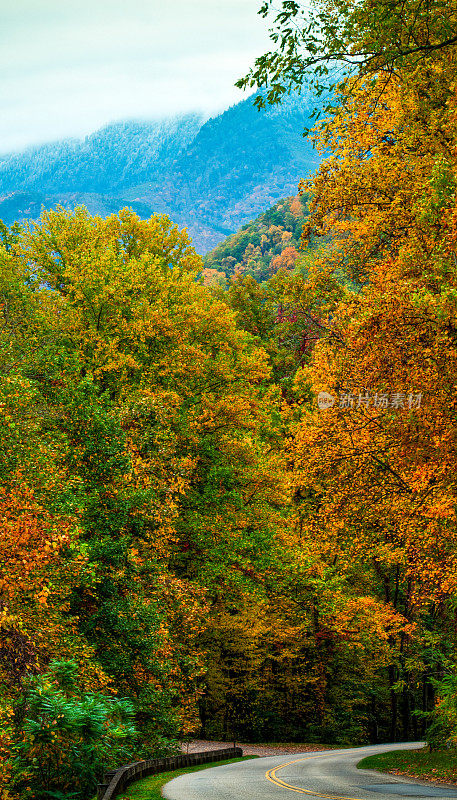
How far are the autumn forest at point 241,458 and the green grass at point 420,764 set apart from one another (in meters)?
0.56

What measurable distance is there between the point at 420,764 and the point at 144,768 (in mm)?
7371

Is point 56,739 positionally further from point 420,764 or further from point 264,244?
point 264,244

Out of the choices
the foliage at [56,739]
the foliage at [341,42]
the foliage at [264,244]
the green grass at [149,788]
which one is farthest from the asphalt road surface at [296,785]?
the foliage at [264,244]

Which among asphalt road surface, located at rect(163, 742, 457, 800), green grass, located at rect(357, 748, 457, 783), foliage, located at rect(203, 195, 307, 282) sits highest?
foliage, located at rect(203, 195, 307, 282)

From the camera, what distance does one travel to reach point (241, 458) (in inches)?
985

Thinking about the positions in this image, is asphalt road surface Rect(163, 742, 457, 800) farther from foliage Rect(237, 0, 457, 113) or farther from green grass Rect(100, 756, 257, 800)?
foliage Rect(237, 0, 457, 113)

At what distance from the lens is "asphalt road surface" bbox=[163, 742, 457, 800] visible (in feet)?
37.0

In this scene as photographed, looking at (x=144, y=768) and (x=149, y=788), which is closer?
(x=149, y=788)

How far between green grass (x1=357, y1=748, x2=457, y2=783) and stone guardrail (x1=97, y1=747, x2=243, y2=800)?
4.71m

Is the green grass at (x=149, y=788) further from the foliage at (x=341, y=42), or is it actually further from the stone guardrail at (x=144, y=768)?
the foliage at (x=341, y=42)

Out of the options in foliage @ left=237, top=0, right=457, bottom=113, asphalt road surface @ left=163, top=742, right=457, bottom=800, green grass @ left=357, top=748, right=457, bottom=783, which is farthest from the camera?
green grass @ left=357, top=748, right=457, bottom=783

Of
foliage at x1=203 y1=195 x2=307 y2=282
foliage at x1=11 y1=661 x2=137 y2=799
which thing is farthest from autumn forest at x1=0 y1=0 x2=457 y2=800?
foliage at x1=203 y1=195 x2=307 y2=282

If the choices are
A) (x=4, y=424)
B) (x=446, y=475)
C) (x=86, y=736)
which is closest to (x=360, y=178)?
(x=446, y=475)

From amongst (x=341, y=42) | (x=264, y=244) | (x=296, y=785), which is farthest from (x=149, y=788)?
(x=264, y=244)
